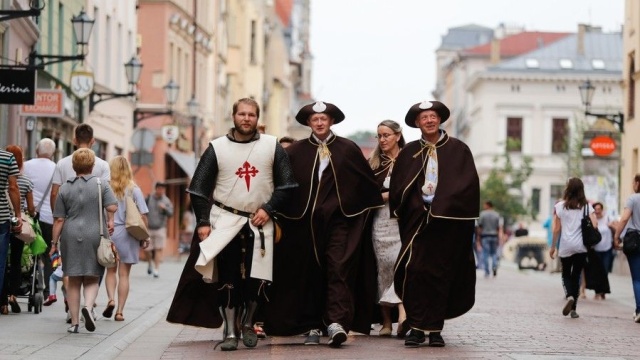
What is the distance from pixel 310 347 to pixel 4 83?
7.79 meters

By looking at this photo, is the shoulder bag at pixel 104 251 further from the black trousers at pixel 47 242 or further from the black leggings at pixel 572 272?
the black leggings at pixel 572 272

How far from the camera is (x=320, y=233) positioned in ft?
46.4

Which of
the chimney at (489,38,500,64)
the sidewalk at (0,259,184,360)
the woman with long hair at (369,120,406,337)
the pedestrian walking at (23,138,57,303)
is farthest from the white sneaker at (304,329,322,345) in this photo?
the chimney at (489,38,500,64)

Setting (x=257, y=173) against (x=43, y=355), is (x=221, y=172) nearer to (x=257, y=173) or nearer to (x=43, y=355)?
(x=257, y=173)

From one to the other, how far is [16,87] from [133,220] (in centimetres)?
378

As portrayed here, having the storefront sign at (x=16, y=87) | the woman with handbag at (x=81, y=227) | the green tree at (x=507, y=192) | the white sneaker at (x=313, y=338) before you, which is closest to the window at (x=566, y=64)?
the green tree at (x=507, y=192)

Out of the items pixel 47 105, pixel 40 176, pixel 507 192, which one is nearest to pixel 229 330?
pixel 40 176

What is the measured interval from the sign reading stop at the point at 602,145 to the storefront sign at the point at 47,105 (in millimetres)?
20381

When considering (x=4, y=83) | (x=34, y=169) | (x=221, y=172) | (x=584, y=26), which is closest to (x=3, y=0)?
(x=4, y=83)

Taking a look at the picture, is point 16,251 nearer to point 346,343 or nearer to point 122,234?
point 122,234

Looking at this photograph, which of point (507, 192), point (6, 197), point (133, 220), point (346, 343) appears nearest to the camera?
point (346, 343)

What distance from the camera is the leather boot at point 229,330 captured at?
43.8 ft

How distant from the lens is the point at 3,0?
86.1ft

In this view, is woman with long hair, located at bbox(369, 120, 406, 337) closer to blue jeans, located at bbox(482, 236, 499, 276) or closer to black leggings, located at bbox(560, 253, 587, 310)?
black leggings, located at bbox(560, 253, 587, 310)
